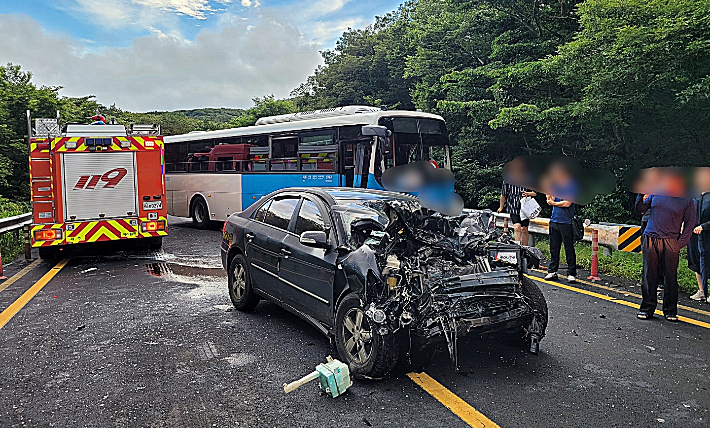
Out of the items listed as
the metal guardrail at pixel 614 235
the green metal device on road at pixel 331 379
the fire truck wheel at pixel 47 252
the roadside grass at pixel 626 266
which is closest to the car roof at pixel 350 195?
the green metal device on road at pixel 331 379

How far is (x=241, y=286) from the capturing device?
677 cm

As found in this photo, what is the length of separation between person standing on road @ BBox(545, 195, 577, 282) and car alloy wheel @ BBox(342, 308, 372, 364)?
4959 millimetres

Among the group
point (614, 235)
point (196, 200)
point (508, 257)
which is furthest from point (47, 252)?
point (614, 235)

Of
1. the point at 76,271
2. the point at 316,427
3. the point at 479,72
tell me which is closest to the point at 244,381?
the point at 316,427

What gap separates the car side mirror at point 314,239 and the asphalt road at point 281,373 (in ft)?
3.30

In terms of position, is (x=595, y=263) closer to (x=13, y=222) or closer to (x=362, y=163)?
(x=362, y=163)

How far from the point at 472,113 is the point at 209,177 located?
817 centimetres

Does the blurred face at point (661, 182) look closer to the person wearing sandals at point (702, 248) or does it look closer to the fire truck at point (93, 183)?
the person wearing sandals at point (702, 248)

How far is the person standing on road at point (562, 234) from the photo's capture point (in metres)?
8.67

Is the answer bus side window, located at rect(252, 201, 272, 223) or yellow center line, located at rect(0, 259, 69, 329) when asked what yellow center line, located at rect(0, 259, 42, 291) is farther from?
bus side window, located at rect(252, 201, 272, 223)

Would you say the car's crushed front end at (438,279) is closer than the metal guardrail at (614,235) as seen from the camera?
Yes

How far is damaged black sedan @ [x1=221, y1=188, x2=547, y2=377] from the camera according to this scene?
4402mm

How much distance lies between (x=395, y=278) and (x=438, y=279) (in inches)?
13.5

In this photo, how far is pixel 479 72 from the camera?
17.7 m
